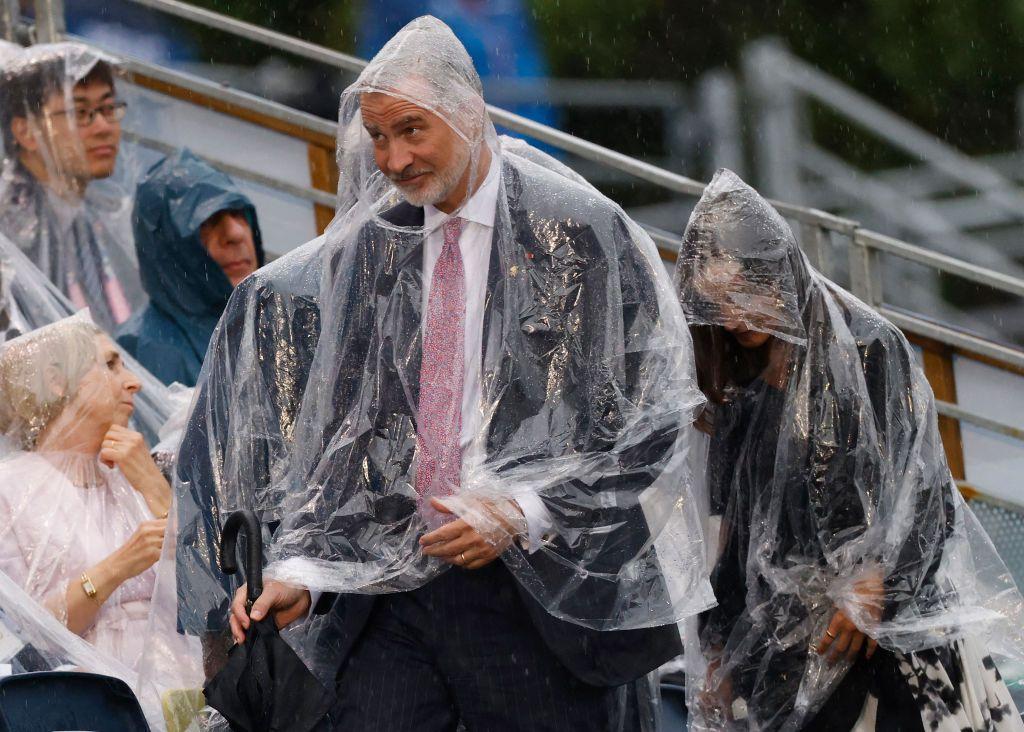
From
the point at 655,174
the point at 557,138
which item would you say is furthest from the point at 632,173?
the point at 557,138

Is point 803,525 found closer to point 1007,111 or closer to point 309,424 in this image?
point 309,424

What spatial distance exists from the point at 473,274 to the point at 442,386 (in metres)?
0.20

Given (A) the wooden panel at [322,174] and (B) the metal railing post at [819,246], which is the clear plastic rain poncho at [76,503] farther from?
(B) the metal railing post at [819,246]

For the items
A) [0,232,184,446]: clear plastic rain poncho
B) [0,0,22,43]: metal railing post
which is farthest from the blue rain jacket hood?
[0,0,22,43]: metal railing post

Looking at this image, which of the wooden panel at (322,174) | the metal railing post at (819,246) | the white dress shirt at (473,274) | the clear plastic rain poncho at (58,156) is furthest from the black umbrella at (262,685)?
the wooden panel at (322,174)

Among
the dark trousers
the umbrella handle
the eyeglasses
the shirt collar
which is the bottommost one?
the dark trousers

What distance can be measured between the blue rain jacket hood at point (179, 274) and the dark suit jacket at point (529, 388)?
6.92 feet

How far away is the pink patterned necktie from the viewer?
290cm

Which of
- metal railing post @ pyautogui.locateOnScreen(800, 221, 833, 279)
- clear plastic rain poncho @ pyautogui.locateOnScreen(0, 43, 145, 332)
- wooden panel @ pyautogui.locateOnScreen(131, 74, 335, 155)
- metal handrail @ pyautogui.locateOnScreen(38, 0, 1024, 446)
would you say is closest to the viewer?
clear plastic rain poncho @ pyautogui.locateOnScreen(0, 43, 145, 332)

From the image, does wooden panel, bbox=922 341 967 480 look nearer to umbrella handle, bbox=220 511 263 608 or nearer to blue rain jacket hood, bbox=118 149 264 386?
blue rain jacket hood, bbox=118 149 264 386

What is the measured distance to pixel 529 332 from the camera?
9.59 ft

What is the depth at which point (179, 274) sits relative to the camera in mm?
5055

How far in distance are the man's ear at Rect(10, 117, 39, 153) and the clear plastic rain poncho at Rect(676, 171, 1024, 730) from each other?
2.58 m

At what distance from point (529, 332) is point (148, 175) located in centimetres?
277
